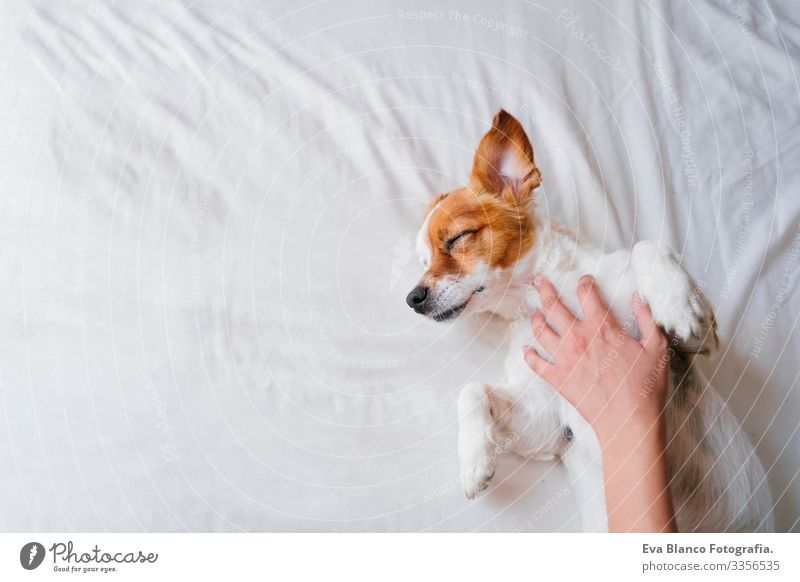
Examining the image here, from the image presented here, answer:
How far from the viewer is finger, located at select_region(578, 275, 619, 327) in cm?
107

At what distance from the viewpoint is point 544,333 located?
110 cm

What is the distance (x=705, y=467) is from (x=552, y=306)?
0.33 meters

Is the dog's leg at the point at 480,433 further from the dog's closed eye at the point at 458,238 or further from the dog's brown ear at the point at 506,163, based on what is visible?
the dog's brown ear at the point at 506,163

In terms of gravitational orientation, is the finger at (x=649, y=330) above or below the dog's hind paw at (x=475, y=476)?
above

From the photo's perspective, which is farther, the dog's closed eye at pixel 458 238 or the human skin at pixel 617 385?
the dog's closed eye at pixel 458 238

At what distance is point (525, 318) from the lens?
113 cm

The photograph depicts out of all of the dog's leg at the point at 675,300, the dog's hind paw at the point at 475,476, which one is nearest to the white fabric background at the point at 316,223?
the dog's hind paw at the point at 475,476

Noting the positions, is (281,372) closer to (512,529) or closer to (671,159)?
(512,529)

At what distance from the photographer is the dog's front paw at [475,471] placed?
99 cm

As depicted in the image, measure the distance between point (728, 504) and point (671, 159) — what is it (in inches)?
23.9

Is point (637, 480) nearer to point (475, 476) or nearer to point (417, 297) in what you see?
point (475, 476)

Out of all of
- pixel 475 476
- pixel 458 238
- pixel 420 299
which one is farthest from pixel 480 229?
pixel 475 476
